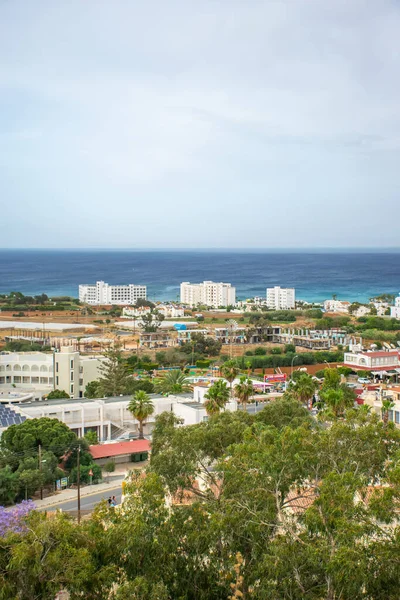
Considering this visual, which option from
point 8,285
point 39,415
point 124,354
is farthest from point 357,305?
point 8,285

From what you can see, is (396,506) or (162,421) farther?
(162,421)

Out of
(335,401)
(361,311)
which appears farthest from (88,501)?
(361,311)

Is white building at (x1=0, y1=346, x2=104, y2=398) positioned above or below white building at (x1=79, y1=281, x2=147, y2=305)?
above

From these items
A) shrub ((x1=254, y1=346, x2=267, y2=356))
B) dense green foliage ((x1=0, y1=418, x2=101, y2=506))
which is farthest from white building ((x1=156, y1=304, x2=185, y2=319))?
dense green foliage ((x1=0, y1=418, x2=101, y2=506))

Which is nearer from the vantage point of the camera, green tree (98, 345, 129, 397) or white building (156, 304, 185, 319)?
green tree (98, 345, 129, 397)

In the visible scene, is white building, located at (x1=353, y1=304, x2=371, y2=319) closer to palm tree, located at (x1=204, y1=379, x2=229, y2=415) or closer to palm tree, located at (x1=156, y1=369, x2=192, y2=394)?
palm tree, located at (x1=156, y1=369, x2=192, y2=394)

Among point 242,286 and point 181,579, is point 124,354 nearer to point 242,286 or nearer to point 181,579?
point 181,579
